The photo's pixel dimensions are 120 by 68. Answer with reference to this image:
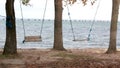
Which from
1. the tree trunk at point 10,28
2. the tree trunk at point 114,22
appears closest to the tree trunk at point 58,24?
the tree trunk at point 114,22

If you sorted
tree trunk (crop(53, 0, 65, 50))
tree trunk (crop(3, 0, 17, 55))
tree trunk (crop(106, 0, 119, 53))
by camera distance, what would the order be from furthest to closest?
tree trunk (crop(53, 0, 65, 50)) < tree trunk (crop(106, 0, 119, 53)) < tree trunk (crop(3, 0, 17, 55))

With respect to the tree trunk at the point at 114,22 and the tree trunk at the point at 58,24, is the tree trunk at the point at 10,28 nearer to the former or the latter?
the tree trunk at the point at 58,24

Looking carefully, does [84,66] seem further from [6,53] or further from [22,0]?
[22,0]

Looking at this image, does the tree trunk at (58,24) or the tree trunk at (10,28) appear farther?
the tree trunk at (58,24)

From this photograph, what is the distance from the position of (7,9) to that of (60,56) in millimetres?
3205

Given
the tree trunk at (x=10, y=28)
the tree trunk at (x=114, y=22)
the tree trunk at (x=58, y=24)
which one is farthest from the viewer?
the tree trunk at (x=58, y=24)

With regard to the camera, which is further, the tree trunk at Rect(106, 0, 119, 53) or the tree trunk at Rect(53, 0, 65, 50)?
the tree trunk at Rect(53, 0, 65, 50)

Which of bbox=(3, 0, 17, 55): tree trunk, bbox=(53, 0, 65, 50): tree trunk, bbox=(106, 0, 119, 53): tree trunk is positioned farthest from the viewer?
bbox=(53, 0, 65, 50): tree trunk

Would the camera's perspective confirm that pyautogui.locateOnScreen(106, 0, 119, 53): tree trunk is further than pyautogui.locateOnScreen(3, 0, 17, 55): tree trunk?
Yes

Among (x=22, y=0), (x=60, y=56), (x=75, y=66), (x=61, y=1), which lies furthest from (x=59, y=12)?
(x=75, y=66)

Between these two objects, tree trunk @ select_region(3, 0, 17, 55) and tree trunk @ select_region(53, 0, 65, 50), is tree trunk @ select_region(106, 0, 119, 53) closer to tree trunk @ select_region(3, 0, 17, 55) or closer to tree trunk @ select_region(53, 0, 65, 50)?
tree trunk @ select_region(53, 0, 65, 50)

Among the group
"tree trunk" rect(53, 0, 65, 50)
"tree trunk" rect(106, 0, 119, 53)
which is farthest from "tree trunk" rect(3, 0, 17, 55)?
"tree trunk" rect(106, 0, 119, 53)

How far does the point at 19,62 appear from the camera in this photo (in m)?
17.1

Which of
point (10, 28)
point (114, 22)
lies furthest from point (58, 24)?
point (10, 28)
